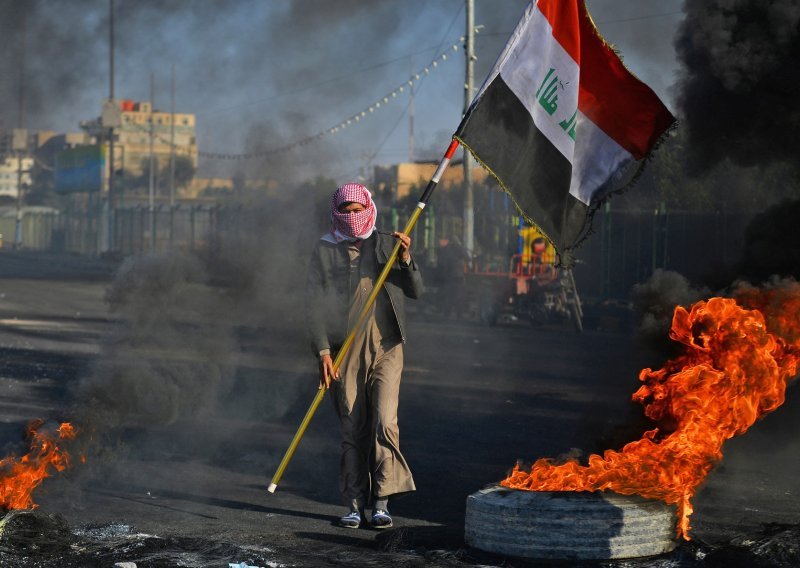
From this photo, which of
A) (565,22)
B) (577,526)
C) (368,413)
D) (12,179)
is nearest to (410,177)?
(565,22)

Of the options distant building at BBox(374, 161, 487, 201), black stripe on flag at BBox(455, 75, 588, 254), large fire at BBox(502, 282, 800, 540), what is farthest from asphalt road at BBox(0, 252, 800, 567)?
distant building at BBox(374, 161, 487, 201)

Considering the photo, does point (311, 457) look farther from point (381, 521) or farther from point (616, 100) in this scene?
point (616, 100)

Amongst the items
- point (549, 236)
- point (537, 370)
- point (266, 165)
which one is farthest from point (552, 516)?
point (266, 165)

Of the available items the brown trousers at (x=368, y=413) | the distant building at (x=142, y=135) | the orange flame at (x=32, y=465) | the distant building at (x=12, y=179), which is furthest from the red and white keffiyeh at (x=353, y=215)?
the distant building at (x=12, y=179)

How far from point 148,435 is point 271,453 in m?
1.25

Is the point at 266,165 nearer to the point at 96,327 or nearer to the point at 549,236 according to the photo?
the point at 96,327

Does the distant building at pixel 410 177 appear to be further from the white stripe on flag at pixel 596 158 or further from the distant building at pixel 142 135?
the distant building at pixel 142 135

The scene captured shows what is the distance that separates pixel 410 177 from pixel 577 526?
4059cm

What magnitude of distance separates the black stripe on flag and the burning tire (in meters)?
1.77

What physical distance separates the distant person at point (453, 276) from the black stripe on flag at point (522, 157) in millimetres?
17221

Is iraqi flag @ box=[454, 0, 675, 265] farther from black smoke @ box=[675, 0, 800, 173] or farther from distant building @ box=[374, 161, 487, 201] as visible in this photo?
distant building @ box=[374, 161, 487, 201]

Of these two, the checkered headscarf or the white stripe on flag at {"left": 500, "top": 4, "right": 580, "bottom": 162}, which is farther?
the white stripe on flag at {"left": 500, "top": 4, "right": 580, "bottom": 162}

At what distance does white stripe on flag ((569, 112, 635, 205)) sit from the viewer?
6.67m

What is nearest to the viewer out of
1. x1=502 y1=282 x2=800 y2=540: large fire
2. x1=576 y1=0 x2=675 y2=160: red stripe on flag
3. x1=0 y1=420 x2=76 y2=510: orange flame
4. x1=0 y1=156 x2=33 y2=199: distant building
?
x1=502 y1=282 x2=800 y2=540: large fire
